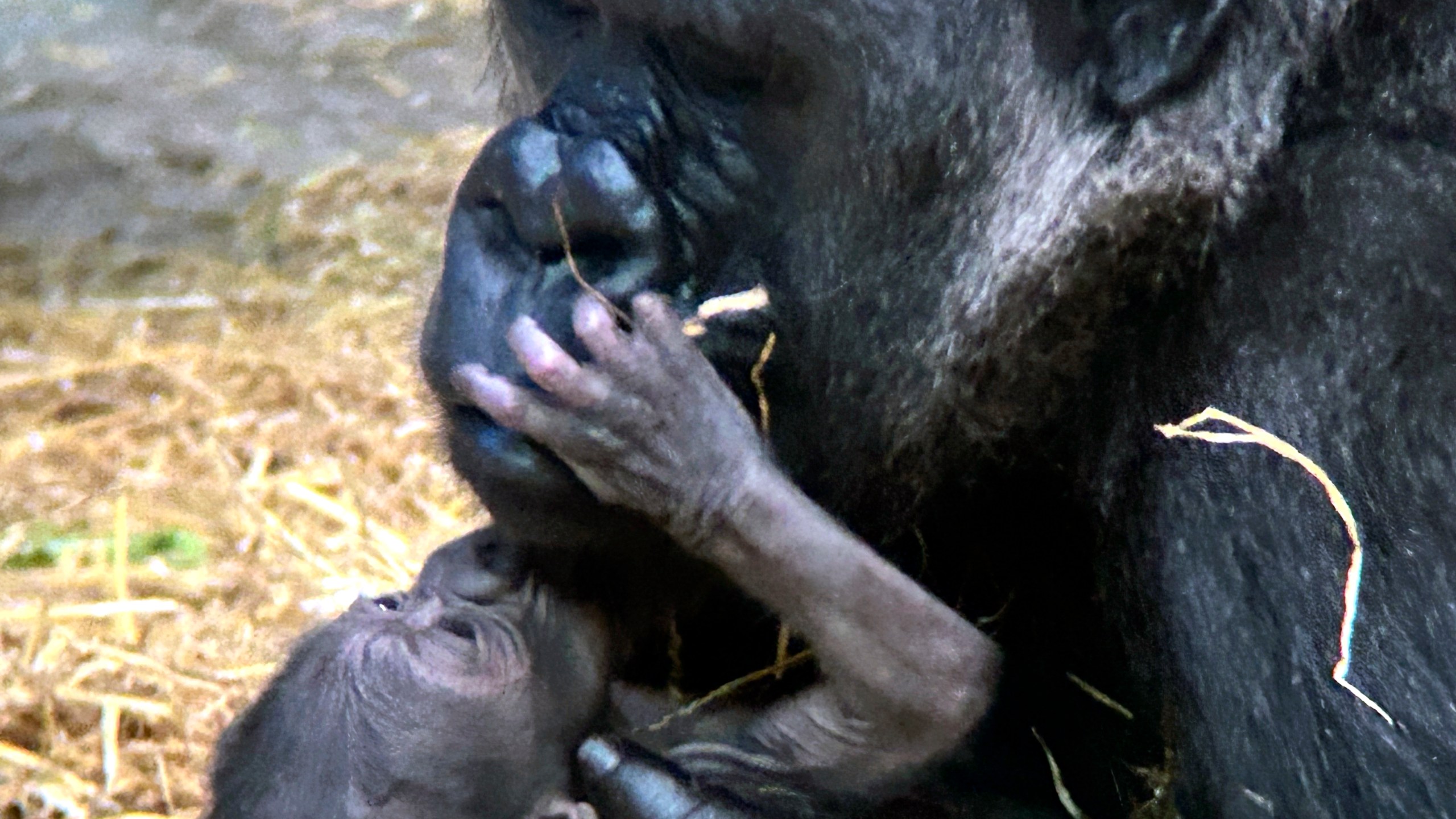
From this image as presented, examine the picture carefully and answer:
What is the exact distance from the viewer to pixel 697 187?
5.01ft

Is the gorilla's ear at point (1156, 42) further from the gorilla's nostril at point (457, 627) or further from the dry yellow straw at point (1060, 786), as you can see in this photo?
the gorilla's nostril at point (457, 627)

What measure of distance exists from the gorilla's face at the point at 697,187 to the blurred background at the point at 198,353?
20cm

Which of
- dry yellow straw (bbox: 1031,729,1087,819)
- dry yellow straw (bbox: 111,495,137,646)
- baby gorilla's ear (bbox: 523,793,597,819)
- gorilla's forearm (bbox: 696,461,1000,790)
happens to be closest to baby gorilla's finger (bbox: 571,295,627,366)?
gorilla's forearm (bbox: 696,461,1000,790)

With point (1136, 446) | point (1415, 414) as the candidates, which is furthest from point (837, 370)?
point (1415, 414)

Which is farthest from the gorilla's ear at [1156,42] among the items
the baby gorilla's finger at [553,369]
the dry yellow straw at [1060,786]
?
the dry yellow straw at [1060,786]

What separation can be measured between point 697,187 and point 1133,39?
45cm

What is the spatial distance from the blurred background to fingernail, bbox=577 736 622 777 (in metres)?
0.35

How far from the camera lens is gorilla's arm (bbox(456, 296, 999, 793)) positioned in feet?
4.46

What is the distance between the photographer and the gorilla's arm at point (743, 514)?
1358 millimetres

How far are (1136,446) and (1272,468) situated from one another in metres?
0.17

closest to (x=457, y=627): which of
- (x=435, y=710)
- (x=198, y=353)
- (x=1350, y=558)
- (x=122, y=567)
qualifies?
(x=435, y=710)

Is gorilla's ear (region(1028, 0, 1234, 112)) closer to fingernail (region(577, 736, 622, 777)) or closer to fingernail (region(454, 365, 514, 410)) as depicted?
fingernail (region(454, 365, 514, 410))

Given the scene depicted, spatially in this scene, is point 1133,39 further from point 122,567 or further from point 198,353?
point 198,353

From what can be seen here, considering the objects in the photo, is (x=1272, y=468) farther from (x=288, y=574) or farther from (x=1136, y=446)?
(x=288, y=574)
